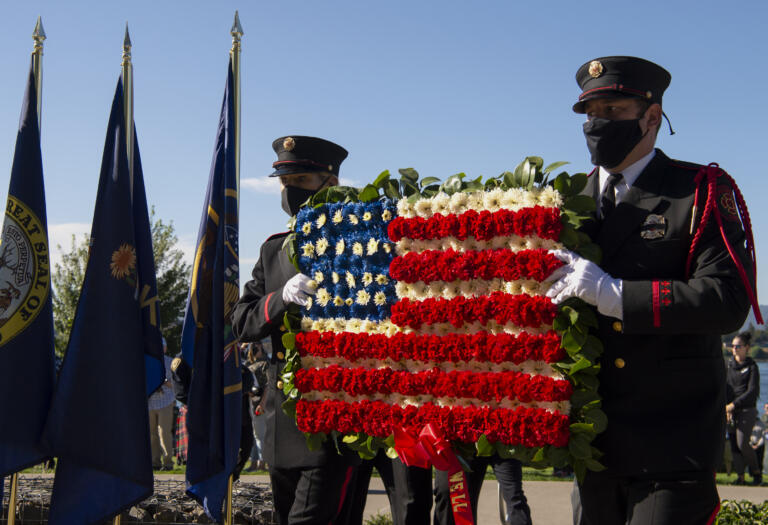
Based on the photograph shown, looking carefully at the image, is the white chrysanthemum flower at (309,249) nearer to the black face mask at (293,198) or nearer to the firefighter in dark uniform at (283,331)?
the firefighter in dark uniform at (283,331)

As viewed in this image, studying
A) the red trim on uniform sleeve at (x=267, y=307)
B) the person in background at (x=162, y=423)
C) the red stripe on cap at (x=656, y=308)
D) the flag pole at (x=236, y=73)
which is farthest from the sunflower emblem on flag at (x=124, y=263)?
the person in background at (x=162, y=423)

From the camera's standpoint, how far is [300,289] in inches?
161

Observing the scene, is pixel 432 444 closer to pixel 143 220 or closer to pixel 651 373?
pixel 651 373

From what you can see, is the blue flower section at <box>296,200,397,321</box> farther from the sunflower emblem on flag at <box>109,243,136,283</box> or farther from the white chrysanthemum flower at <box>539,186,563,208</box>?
the sunflower emblem on flag at <box>109,243,136,283</box>

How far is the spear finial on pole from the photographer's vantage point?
564 cm

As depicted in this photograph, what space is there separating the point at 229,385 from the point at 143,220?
1.28 meters

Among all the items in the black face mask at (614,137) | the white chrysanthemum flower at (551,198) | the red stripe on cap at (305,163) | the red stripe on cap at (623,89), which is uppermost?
the red stripe on cap at (305,163)

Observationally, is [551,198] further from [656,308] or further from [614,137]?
[656,308]

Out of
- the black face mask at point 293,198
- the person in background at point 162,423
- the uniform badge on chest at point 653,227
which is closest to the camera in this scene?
the uniform badge on chest at point 653,227

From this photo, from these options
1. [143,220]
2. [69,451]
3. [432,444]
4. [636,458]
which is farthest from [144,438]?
[636,458]

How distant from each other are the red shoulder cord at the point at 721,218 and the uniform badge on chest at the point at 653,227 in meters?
0.12

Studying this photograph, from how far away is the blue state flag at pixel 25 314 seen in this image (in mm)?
4945

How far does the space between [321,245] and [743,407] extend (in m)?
9.50

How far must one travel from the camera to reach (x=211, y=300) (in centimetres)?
531
